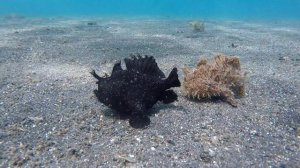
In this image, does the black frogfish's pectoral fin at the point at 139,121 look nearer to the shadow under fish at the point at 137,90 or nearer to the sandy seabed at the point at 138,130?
the shadow under fish at the point at 137,90

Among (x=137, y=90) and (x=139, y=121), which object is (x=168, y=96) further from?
(x=139, y=121)

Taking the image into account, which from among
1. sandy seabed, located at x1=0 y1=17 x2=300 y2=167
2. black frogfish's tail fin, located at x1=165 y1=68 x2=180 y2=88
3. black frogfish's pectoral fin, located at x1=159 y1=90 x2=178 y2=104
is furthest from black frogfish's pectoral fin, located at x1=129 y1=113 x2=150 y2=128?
black frogfish's tail fin, located at x1=165 y1=68 x2=180 y2=88

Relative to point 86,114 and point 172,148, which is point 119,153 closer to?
point 172,148

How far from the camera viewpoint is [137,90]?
5809 millimetres

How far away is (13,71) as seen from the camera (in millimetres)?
9484

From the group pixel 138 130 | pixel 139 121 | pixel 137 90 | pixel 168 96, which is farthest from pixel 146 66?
pixel 138 130

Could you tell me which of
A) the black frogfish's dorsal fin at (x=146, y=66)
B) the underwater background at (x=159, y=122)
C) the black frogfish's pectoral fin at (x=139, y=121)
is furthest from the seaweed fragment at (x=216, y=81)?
the black frogfish's pectoral fin at (x=139, y=121)

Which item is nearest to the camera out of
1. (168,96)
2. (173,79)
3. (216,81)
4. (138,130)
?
(138,130)

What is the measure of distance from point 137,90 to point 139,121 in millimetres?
667

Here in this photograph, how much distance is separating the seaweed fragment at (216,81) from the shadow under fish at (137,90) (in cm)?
105

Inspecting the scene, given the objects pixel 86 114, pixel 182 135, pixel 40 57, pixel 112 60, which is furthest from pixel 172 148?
pixel 40 57

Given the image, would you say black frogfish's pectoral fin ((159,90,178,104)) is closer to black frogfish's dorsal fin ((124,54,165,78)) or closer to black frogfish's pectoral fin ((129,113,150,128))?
black frogfish's dorsal fin ((124,54,165,78))

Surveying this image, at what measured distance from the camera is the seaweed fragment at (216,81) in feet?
22.4

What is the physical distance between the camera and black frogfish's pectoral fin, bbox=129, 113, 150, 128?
5.47 m
